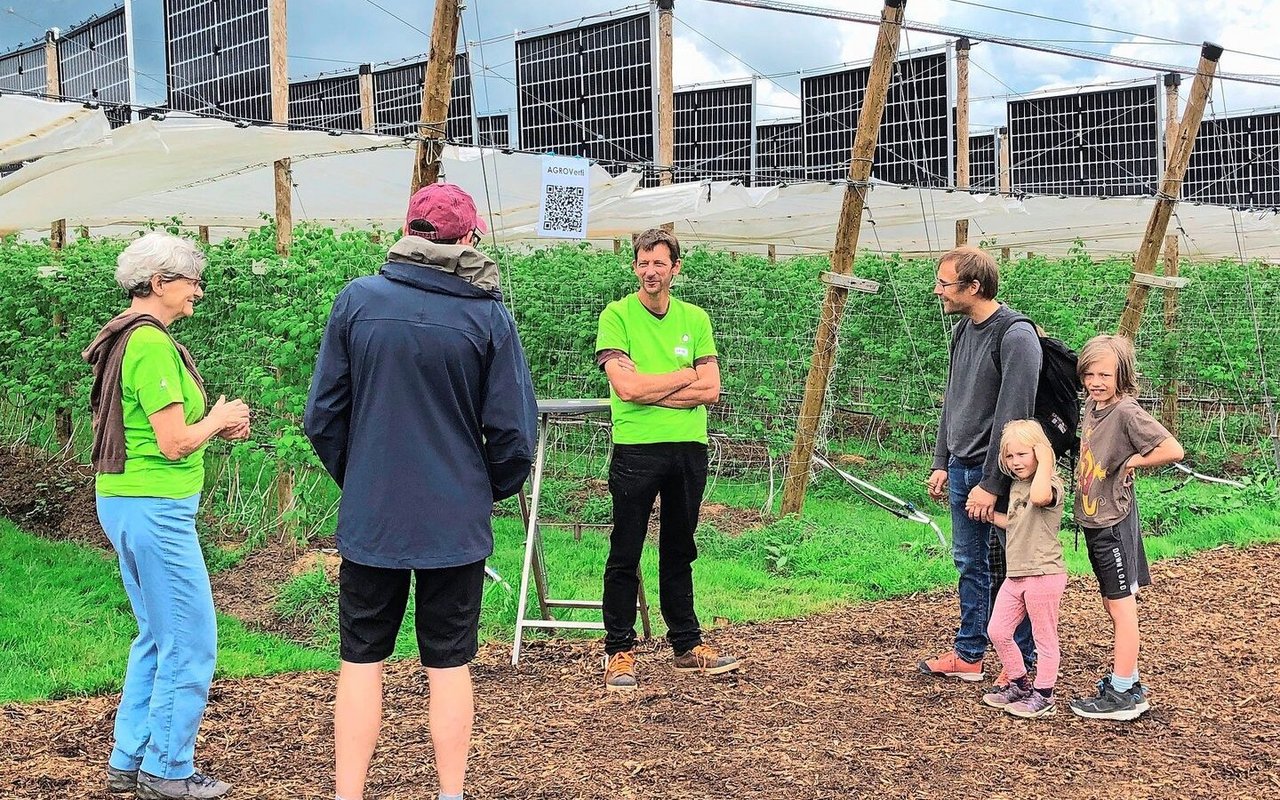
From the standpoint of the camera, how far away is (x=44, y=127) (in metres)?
6.63

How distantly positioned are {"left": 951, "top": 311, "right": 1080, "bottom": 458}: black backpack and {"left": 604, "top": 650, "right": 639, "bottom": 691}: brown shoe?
6.27 feet

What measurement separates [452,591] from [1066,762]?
230 cm

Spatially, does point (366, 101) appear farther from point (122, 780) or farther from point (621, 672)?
point (122, 780)

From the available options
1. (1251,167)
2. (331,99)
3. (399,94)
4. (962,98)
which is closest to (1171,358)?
(962,98)

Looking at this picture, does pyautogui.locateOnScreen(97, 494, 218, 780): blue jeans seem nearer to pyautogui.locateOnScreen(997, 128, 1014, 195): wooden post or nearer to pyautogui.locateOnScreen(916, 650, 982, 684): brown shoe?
pyautogui.locateOnScreen(916, 650, 982, 684): brown shoe

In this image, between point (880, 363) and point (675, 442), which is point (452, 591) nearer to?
point (675, 442)

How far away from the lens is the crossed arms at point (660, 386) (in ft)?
14.7

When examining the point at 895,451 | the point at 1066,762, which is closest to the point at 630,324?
the point at 1066,762

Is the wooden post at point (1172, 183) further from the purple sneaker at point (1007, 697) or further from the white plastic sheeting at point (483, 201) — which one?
the purple sneaker at point (1007, 697)

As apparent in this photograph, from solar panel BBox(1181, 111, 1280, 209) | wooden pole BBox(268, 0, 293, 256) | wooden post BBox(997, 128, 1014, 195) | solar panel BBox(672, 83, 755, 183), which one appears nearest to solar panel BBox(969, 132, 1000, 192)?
wooden post BBox(997, 128, 1014, 195)

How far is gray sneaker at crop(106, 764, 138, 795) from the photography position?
3.49 meters

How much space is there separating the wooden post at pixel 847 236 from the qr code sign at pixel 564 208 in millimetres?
1830

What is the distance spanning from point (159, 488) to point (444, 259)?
117cm

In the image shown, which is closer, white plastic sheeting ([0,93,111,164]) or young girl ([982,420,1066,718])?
young girl ([982,420,1066,718])
